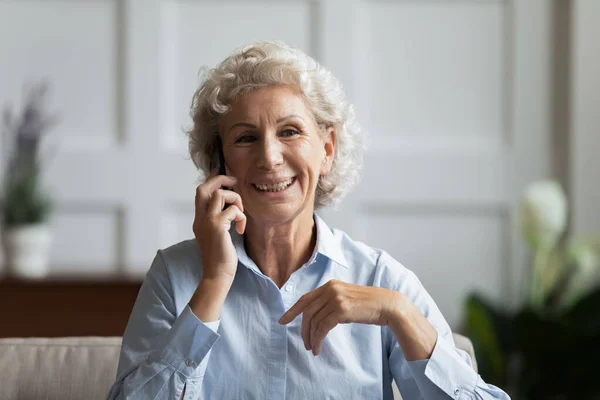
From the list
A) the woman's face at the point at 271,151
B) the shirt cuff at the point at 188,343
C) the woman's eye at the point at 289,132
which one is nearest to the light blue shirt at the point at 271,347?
the shirt cuff at the point at 188,343

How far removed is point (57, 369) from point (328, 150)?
2.29 feet

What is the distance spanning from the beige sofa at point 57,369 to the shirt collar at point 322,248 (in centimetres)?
31

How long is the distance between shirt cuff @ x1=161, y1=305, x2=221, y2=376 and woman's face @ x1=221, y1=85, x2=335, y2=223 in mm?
282

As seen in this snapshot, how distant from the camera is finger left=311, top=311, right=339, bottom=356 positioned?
1.42m

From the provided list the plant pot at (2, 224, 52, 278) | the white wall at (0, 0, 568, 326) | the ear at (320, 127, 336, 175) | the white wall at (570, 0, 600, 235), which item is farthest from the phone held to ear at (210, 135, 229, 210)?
the white wall at (570, 0, 600, 235)

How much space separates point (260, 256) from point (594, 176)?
6.73ft

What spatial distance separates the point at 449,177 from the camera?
330 cm

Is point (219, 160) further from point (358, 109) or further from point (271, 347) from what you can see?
point (358, 109)

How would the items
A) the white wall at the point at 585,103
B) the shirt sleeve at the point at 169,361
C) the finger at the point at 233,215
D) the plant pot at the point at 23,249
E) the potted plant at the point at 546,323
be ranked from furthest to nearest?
the white wall at the point at 585,103
the potted plant at the point at 546,323
the plant pot at the point at 23,249
the finger at the point at 233,215
the shirt sleeve at the point at 169,361

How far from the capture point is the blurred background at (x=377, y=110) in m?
3.28

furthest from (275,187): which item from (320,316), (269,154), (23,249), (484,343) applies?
(484,343)

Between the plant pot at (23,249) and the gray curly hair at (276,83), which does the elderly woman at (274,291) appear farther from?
the plant pot at (23,249)

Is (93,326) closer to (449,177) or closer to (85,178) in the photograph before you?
(85,178)

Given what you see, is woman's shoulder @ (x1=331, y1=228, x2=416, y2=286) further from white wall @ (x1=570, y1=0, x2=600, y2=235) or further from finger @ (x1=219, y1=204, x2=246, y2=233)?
white wall @ (x1=570, y1=0, x2=600, y2=235)
